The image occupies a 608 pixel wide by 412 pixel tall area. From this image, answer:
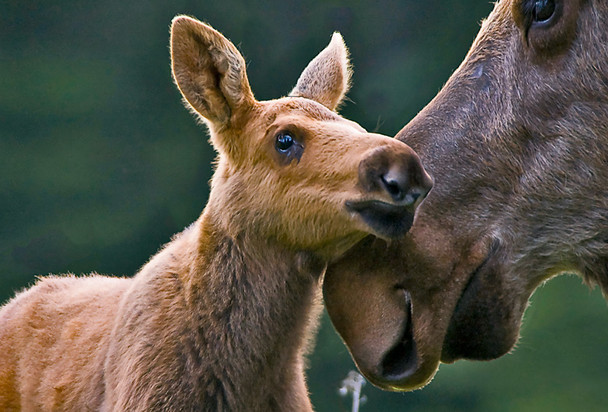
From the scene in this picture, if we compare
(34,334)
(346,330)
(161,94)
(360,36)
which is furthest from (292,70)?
(346,330)

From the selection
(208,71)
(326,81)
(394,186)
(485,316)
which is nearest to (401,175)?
(394,186)

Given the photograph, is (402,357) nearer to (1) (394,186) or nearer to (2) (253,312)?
(1) (394,186)

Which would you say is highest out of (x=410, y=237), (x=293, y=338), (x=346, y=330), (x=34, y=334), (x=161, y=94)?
(x=410, y=237)

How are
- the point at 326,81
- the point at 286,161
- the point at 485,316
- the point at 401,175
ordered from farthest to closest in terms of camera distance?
the point at 326,81
the point at 286,161
the point at 485,316
the point at 401,175

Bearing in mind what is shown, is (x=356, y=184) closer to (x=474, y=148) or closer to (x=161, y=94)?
(x=474, y=148)

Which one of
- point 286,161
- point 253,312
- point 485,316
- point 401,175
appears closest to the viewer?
point 401,175

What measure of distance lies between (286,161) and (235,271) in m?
0.50

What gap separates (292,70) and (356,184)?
18.9 feet

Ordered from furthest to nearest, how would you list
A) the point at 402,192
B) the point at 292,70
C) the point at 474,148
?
1. the point at 292,70
2. the point at 474,148
3. the point at 402,192

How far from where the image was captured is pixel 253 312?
3.48 m

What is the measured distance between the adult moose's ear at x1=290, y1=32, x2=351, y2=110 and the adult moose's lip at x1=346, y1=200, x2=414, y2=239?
44.9 inches

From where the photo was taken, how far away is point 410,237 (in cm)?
276

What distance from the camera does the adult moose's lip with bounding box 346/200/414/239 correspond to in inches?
107

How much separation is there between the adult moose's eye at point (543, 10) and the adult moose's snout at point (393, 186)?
0.60 metres
